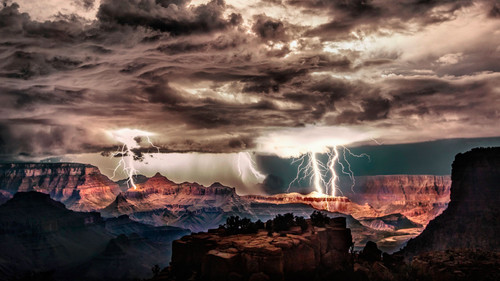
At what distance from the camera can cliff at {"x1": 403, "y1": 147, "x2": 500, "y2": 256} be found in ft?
388

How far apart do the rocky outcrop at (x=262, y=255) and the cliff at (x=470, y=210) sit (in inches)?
2303

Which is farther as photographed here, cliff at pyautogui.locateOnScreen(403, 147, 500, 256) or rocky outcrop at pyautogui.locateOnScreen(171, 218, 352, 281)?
cliff at pyautogui.locateOnScreen(403, 147, 500, 256)

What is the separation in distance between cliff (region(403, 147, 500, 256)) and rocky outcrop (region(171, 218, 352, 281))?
192 feet

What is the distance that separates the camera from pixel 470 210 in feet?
423

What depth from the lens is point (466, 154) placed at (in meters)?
143

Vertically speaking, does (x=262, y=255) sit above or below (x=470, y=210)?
below

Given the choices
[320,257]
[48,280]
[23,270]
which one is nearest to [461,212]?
[320,257]

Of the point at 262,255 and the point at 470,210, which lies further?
the point at 470,210

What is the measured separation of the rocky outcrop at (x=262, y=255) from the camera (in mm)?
57125

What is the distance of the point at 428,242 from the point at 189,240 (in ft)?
283

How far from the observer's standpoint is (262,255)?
57.8 metres

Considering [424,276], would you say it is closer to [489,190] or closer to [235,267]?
[235,267]

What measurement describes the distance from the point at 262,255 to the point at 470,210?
313 ft

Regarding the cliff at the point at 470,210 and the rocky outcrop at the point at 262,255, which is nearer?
the rocky outcrop at the point at 262,255
